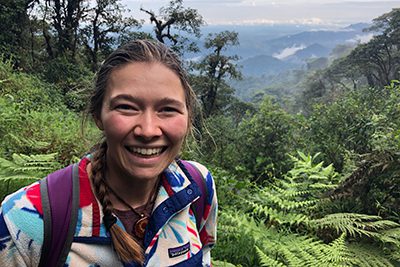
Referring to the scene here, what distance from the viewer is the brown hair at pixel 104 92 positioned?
3.65ft

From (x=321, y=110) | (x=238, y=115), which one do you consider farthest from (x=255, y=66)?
(x=321, y=110)

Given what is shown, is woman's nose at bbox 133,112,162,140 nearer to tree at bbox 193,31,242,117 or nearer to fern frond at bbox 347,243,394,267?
fern frond at bbox 347,243,394,267

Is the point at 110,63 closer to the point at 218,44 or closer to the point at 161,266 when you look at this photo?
the point at 161,266

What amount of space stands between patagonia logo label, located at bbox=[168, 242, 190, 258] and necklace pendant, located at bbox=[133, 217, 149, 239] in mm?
100

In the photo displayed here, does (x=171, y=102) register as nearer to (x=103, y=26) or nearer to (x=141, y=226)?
(x=141, y=226)

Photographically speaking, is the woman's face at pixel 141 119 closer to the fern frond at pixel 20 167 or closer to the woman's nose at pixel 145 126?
the woman's nose at pixel 145 126

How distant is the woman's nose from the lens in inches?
45.4

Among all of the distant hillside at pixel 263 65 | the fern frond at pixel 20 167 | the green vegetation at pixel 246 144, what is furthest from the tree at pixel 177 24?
the distant hillside at pixel 263 65

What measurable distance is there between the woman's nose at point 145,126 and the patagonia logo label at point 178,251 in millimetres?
358

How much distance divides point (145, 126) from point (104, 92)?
0.19 meters

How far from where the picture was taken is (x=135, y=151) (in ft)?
3.88

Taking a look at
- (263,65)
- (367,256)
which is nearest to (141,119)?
(367,256)

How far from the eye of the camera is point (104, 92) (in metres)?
1.23

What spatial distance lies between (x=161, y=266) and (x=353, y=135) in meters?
8.99
